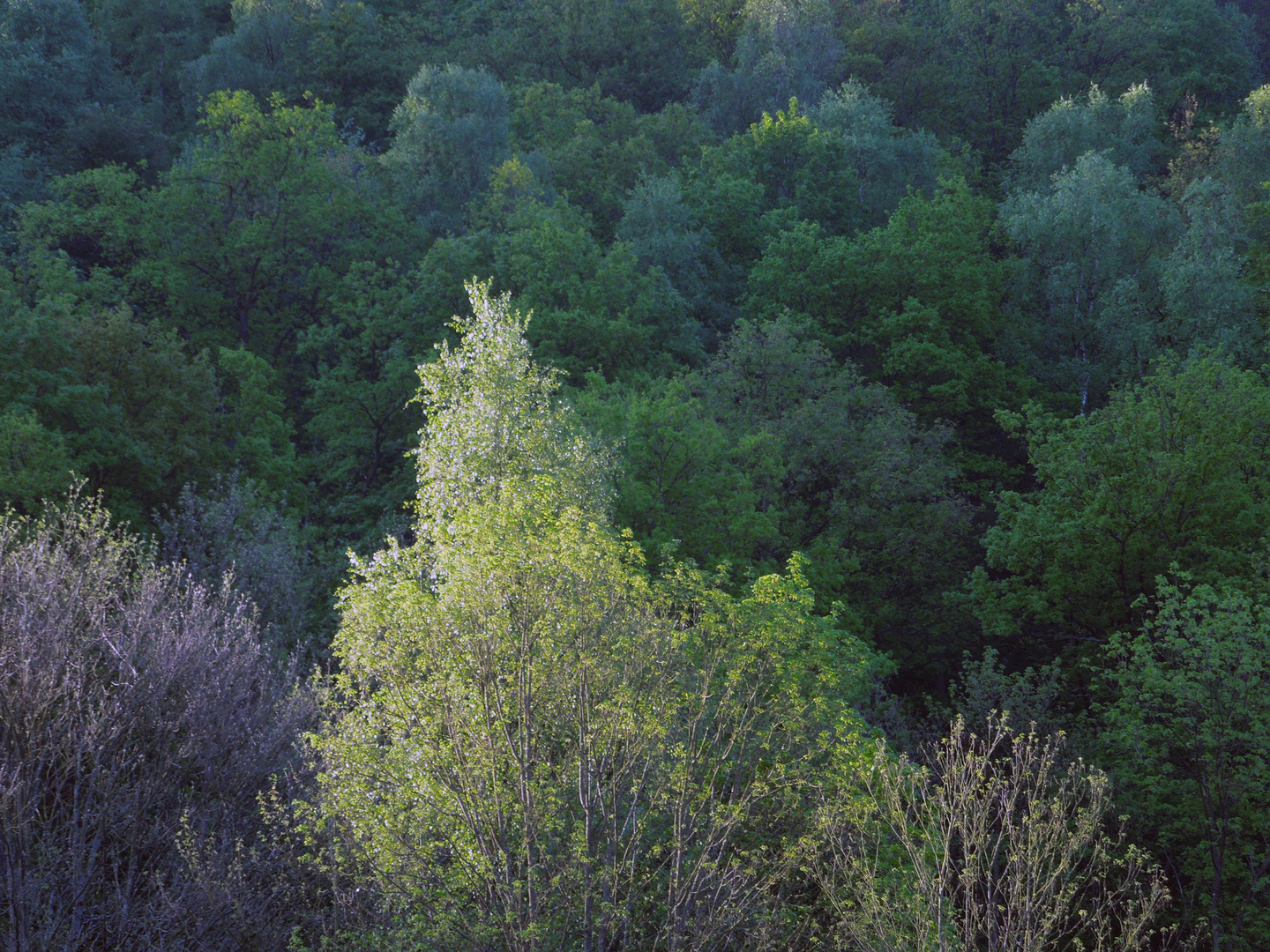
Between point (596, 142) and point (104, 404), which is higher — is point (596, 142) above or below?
above

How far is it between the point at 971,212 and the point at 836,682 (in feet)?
111

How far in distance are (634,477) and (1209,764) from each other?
1387 centimetres

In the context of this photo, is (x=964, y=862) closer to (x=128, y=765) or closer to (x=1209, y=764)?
(x=1209, y=764)

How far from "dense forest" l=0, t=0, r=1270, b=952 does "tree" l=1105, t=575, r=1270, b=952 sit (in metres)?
0.12

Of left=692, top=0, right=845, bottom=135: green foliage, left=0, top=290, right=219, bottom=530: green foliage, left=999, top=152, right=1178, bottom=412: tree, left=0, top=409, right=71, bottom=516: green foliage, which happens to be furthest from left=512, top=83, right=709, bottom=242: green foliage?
left=0, top=409, right=71, bottom=516: green foliage

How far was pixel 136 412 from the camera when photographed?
28.3 meters

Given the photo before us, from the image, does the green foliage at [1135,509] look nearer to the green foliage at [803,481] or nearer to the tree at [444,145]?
Answer: the green foliage at [803,481]

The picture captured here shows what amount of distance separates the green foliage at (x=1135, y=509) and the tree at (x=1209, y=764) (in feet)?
16.0

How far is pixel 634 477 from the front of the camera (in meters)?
27.6

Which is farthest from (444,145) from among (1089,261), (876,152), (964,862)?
(964,862)

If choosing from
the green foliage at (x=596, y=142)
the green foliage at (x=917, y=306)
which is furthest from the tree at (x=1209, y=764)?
the green foliage at (x=596, y=142)

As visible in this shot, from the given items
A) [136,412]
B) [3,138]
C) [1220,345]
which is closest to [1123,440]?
[1220,345]

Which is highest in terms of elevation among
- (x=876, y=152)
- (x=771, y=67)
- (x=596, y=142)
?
(x=771, y=67)

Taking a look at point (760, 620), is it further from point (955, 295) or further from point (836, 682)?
point (955, 295)
